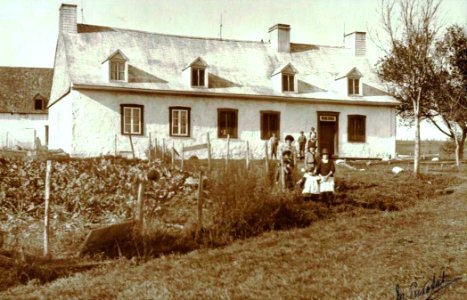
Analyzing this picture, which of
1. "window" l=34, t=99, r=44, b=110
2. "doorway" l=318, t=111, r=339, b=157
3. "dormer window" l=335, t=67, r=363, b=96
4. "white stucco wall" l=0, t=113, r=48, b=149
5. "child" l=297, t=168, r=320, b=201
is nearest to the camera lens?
"child" l=297, t=168, r=320, b=201

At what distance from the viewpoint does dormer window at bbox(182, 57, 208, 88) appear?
29.3m

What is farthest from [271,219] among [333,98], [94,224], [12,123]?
[12,123]

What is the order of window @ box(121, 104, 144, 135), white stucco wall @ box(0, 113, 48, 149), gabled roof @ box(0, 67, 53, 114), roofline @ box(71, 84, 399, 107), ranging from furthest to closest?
gabled roof @ box(0, 67, 53, 114), white stucco wall @ box(0, 113, 48, 149), window @ box(121, 104, 144, 135), roofline @ box(71, 84, 399, 107)

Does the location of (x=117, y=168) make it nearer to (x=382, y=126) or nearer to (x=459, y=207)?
(x=459, y=207)

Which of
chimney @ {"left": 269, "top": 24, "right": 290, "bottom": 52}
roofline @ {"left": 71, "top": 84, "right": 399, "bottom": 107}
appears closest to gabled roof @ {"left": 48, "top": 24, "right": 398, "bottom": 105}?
roofline @ {"left": 71, "top": 84, "right": 399, "bottom": 107}

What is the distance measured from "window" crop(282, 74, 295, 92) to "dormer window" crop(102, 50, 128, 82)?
27.0ft

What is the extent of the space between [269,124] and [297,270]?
21.5 meters

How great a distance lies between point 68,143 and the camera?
27.9m

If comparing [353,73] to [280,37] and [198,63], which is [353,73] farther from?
[198,63]

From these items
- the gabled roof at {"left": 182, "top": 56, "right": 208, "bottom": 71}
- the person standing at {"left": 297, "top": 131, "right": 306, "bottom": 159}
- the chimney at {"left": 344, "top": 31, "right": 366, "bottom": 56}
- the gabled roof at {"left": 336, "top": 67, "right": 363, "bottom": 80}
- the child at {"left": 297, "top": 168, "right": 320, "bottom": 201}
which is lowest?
the child at {"left": 297, "top": 168, "right": 320, "bottom": 201}

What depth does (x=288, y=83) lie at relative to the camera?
31.1 m

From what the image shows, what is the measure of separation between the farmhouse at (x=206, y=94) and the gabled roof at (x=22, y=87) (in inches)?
507

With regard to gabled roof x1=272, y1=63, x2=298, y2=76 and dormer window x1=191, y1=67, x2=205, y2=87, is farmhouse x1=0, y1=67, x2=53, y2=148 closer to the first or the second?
dormer window x1=191, y1=67, x2=205, y2=87
